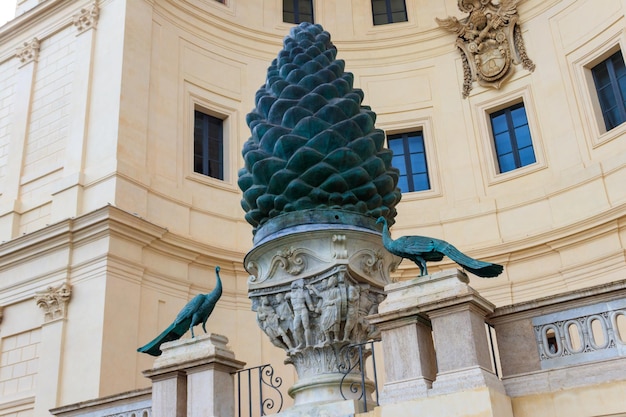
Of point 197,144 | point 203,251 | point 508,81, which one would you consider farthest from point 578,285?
point 197,144

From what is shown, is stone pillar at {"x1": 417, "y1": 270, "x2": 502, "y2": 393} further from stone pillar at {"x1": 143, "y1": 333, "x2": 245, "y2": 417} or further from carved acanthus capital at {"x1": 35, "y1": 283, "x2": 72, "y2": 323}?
carved acanthus capital at {"x1": 35, "y1": 283, "x2": 72, "y2": 323}

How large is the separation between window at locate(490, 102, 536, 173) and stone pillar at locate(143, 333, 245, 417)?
12.2 meters

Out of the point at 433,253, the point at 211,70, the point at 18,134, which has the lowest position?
the point at 433,253

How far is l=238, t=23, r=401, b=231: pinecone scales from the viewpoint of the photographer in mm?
7223

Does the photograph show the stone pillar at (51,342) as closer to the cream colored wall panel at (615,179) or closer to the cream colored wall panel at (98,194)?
the cream colored wall panel at (98,194)

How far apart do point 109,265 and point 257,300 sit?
318 inches

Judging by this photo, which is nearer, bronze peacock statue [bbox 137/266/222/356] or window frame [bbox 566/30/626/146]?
bronze peacock statue [bbox 137/266/222/356]

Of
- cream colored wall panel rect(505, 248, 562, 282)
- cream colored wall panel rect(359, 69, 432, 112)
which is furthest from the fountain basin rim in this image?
cream colored wall panel rect(359, 69, 432, 112)

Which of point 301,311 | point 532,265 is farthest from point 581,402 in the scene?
point 532,265

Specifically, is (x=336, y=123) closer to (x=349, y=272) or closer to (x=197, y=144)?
(x=349, y=272)

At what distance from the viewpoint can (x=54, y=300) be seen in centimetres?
1489

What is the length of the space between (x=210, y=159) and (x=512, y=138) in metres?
7.42

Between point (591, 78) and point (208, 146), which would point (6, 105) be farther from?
point (591, 78)

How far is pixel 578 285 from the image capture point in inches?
615
